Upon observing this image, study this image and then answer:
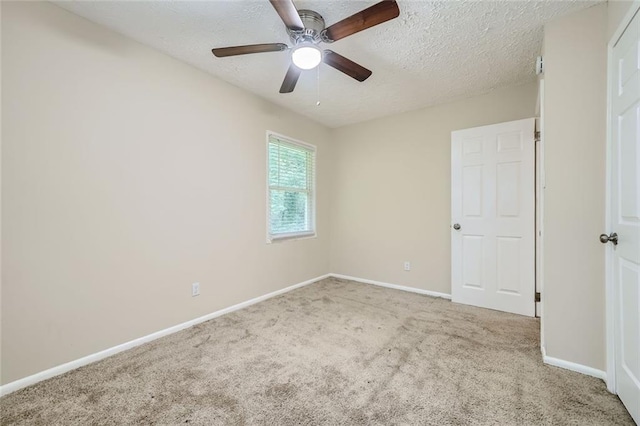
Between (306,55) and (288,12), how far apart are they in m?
0.35

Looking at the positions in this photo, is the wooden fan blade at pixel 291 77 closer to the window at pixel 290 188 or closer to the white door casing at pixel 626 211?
the window at pixel 290 188

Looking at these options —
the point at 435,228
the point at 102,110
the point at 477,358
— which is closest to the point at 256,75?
the point at 102,110

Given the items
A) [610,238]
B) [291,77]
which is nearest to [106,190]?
[291,77]

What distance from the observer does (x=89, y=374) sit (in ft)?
5.79

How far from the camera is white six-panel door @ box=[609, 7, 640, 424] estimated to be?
1.34 metres

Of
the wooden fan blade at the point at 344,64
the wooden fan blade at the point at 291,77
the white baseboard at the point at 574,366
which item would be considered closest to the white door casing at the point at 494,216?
the white baseboard at the point at 574,366

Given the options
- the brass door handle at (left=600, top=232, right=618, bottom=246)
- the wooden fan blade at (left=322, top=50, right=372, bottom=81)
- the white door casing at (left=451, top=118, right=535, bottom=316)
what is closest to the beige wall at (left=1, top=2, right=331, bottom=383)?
the wooden fan blade at (left=322, top=50, right=372, bottom=81)

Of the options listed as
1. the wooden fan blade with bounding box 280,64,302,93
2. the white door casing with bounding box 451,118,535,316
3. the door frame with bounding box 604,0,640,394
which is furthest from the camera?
the white door casing with bounding box 451,118,535,316

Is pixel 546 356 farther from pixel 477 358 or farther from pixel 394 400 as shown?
pixel 394 400

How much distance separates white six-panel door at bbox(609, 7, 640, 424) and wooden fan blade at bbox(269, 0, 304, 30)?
1727 mm

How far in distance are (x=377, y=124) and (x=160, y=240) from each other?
311cm

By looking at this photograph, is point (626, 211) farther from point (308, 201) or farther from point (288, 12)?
point (308, 201)

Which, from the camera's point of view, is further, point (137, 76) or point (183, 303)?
point (183, 303)

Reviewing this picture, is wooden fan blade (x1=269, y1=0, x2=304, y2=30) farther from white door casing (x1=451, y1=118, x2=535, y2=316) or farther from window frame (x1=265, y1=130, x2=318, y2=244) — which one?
white door casing (x1=451, y1=118, x2=535, y2=316)
